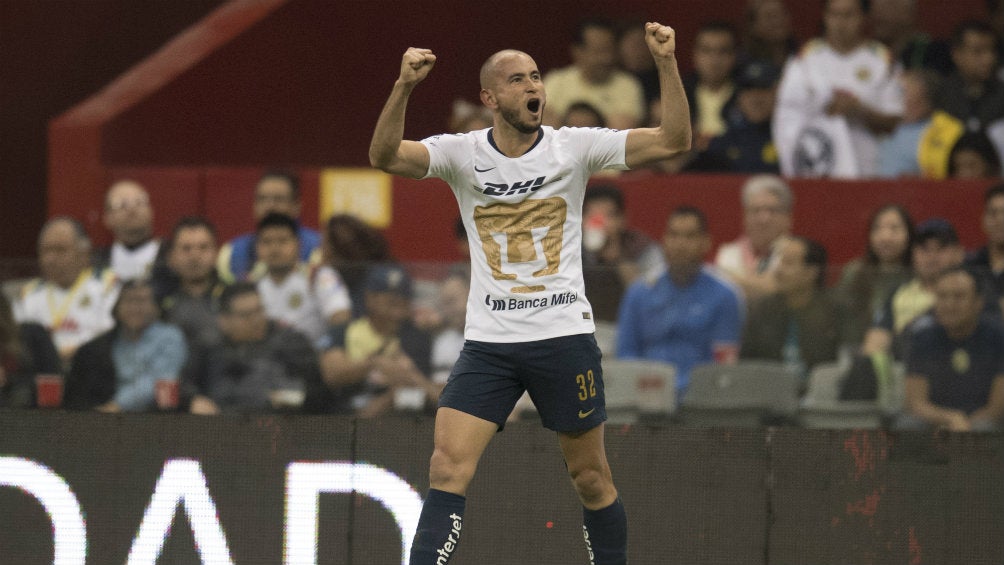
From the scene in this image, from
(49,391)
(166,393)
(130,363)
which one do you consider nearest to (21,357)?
(49,391)

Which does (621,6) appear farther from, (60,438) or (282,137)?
(60,438)

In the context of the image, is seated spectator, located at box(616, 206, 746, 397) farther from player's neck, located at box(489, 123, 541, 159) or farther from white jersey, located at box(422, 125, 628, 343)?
player's neck, located at box(489, 123, 541, 159)

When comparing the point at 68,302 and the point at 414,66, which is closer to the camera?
the point at 414,66

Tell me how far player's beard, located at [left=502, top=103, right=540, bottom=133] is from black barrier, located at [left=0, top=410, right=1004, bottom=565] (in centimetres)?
180

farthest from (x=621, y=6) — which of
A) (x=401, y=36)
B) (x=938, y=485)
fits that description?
(x=938, y=485)

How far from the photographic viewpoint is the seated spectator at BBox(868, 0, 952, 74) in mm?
11711

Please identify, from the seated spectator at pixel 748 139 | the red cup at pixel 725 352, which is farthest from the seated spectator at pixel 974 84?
the red cup at pixel 725 352

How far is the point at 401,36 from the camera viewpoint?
13.3 meters

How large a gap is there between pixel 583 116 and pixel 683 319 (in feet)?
8.72

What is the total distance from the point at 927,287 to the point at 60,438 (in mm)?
4367

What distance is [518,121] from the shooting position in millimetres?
6004

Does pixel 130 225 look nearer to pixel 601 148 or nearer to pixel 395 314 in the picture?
pixel 395 314

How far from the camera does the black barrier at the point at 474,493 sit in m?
7.12

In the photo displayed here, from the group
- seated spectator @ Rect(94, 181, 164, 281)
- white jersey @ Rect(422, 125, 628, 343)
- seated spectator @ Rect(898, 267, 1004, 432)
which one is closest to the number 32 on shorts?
white jersey @ Rect(422, 125, 628, 343)
